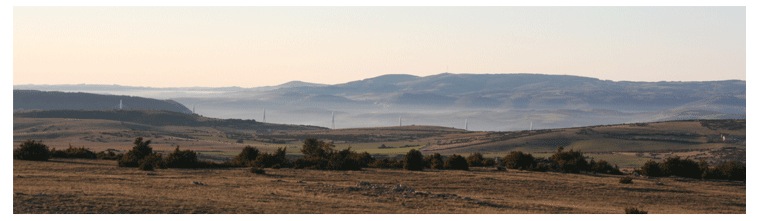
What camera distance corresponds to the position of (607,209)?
2777 centimetres

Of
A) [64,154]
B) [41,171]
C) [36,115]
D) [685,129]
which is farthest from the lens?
[36,115]

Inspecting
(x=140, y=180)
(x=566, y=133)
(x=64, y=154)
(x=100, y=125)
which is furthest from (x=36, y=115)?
(x=140, y=180)

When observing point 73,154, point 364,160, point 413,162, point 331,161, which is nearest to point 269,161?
point 331,161

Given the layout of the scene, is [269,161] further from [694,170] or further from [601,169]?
[694,170]

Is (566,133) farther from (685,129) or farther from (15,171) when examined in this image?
(15,171)

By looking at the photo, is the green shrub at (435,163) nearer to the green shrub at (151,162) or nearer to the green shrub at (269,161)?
the green shrub at (269,161)

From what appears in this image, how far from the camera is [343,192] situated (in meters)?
29.6

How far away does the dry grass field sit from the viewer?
24109mm

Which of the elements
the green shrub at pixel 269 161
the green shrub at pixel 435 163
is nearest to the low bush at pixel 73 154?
the green shrub at pixel 269 161

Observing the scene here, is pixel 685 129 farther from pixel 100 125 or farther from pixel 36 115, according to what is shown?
pixel 36 115

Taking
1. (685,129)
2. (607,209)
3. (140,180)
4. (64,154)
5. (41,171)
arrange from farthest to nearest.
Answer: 1. (685,129)
2. (64,154)
3. (41,171)
4. (140,180)
5. (607,209)

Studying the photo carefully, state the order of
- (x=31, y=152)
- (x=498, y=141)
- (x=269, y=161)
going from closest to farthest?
(x=31, y=152) → (x=269, y=161) → (x=498, y=141)
